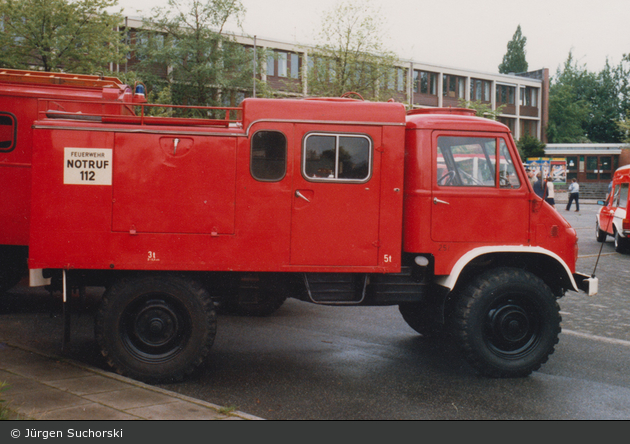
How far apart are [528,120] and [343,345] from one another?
78542 millimetres

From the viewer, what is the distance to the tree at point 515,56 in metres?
92.4

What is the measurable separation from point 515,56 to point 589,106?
1273 centimetres

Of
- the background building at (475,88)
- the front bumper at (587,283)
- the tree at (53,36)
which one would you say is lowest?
the front bumper at (587,283)

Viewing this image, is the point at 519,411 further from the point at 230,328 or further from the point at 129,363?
the point at 230,328

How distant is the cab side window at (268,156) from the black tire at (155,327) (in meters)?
1.22

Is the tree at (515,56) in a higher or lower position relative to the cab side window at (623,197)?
higher

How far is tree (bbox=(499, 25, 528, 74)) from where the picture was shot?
92.4 m

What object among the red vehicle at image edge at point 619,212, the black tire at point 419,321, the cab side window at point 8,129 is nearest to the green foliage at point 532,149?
the red vehicle at image edge at point 619,212

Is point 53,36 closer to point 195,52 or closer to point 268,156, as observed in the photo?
point 195,52

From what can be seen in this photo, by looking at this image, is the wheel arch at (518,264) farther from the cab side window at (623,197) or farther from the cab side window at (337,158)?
the cab side window at (623,197)

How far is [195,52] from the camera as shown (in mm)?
34844

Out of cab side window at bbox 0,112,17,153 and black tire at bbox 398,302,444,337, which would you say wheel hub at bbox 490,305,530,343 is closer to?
black tire at bbox 398,302,444,337

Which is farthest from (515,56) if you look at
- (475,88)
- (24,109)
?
(24,109)

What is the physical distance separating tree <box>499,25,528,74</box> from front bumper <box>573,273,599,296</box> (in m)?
92.6
